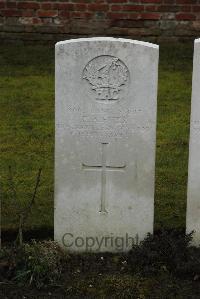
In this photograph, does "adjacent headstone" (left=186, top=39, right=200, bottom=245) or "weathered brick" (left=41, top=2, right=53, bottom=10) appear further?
"weathered brick" (left=41, top=2, right=53, bottom=10)

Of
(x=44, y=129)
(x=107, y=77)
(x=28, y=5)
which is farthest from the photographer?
(x=28, y=5)

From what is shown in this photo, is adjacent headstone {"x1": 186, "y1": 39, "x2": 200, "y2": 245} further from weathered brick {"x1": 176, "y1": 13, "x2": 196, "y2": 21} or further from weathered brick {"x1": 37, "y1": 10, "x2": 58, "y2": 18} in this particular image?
weathered brick {"x1": 37, "y1": 10, "x2": 58, "y2": 18}

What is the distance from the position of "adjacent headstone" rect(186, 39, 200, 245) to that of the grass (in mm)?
388

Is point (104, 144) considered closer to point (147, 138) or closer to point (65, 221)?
point (147, 138)

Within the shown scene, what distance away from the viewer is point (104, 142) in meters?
5.05

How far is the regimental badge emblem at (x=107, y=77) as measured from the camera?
4926mm

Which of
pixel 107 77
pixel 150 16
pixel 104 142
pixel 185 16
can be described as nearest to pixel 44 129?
pixel 104 142

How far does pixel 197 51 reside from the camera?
4848mm

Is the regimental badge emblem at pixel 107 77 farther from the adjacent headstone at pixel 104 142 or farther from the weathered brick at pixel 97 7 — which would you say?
the weathered brick at pixel 97 7

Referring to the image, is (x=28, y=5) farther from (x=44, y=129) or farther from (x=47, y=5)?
(x=44, y=129)

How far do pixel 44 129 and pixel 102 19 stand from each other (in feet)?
11.0

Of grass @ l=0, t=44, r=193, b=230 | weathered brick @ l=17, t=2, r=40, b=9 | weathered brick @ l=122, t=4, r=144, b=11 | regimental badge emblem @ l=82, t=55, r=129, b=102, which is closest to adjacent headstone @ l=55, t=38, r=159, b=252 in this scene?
regimental badge emblem @ l=82, t=55, r=129, b=102

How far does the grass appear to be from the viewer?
5.97 metres

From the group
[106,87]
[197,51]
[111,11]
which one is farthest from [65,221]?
[111,11]
